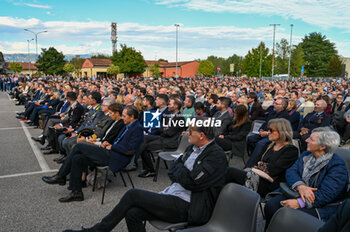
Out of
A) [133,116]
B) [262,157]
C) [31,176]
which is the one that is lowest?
[31,176]

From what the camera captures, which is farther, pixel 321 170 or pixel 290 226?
pixel 321 170

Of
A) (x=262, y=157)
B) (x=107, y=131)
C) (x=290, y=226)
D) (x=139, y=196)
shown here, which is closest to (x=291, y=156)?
(x=262, y=157)

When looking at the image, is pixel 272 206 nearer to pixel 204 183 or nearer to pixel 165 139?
pixel 204 183

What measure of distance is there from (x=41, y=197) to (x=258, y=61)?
5924cm

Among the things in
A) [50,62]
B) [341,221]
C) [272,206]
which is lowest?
[272,206]

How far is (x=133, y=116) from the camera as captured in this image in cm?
491

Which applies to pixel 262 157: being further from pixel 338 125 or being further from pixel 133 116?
pixel 338 125

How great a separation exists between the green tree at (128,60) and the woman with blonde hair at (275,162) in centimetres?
5979

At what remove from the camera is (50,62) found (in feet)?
186

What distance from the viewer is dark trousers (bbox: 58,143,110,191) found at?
4324 mm

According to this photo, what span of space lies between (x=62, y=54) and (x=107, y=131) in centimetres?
5842

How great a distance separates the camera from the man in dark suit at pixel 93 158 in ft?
14.3

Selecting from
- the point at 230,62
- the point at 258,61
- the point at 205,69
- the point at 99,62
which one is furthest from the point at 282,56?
the point at 230,62

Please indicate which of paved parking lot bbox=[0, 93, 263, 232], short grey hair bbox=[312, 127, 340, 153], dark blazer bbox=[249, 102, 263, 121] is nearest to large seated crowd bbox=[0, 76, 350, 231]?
short grey hair bbox=[312, 127, 340, 153]
